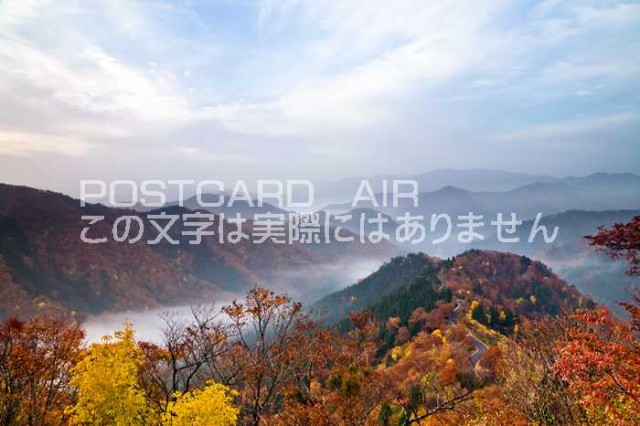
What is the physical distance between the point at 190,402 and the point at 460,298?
4975 inches

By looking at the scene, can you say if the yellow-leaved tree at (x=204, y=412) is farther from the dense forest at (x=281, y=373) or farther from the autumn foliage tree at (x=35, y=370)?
the autumn foliage tree at (x=35, y=370)

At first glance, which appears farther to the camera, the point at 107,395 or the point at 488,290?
the point at 488,290

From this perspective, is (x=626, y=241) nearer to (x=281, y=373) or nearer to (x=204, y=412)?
(x=204, y=412)

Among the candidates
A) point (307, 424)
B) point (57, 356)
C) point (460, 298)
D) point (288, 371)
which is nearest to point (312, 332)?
point (288, 371)

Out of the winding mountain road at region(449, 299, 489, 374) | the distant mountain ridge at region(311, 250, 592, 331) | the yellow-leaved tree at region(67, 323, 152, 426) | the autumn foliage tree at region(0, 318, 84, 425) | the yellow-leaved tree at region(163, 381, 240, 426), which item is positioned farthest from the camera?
the distant mountain ridge at region(311, 250, 592, 331)

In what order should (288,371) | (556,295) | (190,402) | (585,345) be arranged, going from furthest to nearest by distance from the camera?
(556,295)
(288,371)
(190,402)
(585,345)

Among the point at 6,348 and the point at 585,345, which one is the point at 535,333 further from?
the point at 6,348

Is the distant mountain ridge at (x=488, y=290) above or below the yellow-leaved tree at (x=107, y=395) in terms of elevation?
below

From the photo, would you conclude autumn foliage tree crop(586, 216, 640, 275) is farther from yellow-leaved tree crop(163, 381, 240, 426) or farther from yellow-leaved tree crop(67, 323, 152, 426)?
yellow-leaved tree crop(67, 323, 152, 426)

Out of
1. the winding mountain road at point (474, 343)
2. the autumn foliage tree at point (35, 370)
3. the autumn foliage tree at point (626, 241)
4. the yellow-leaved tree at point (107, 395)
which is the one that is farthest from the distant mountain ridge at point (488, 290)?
the autumn foliage tree at point (626, 241)

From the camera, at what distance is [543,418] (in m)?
22.5

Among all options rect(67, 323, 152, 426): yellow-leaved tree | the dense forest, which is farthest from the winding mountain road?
rect(67, 323, 152, 426): yellow-leaved tree

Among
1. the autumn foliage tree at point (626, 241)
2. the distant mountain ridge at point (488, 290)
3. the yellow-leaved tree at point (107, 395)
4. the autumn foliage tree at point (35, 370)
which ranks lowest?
the distant mountain ridge at point (488, 290)

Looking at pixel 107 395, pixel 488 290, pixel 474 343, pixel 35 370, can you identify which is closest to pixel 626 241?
pixel 107 395
